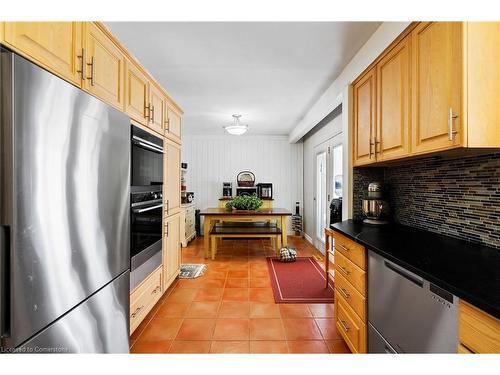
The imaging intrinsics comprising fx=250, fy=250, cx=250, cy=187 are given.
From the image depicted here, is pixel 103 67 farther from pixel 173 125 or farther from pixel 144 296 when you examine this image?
pixel 144 296

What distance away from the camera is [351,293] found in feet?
5.51

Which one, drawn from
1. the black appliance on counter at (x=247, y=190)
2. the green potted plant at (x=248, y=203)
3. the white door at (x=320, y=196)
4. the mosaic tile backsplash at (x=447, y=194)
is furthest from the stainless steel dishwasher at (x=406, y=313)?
the black appliance on counter at (x=247, y=190)

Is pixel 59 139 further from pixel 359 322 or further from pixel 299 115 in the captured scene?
pixel 299 115

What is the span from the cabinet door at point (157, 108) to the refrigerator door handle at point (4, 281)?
1.51 metres

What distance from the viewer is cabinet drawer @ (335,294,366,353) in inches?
60.0

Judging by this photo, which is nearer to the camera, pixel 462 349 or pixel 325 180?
pixel 462 349

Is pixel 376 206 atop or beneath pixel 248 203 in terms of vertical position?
atop

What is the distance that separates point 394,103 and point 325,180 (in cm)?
292

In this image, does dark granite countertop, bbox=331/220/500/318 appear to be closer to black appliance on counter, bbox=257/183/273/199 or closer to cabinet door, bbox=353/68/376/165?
cabinet door, bbox=353/68/376/165

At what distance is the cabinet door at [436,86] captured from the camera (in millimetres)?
1146

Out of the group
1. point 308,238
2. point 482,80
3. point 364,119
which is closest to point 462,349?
point 482,80

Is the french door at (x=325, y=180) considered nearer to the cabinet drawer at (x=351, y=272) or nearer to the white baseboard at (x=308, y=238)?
the white baseboard at (x=308, y=238)

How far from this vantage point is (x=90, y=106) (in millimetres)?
1225

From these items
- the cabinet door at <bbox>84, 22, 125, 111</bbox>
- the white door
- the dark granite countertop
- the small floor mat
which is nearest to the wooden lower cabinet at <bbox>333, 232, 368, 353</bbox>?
the dark granite countertop
